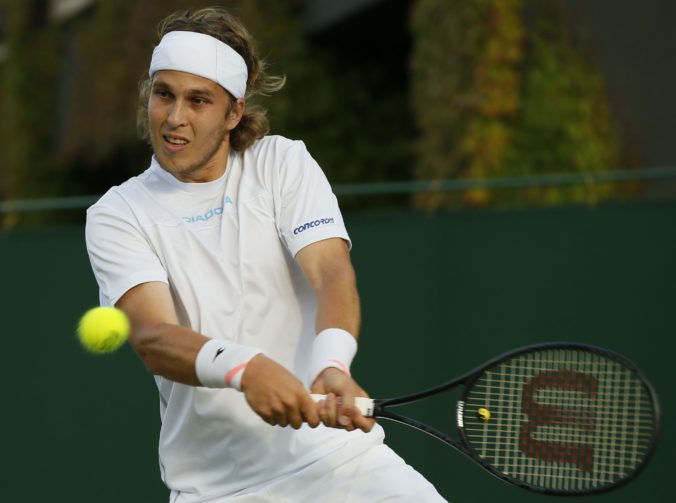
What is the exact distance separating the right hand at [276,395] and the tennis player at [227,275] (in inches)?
11.0

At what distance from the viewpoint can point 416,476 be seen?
11.6 ft

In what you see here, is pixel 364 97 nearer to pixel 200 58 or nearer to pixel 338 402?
pixel 200 58

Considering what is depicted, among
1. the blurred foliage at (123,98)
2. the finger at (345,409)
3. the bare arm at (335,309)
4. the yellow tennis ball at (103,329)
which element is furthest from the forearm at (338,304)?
the blurred foliage at (123,98)

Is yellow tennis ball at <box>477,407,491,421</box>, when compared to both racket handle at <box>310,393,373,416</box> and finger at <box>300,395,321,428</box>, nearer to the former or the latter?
racket handle at <box>310,393,373,416</box>

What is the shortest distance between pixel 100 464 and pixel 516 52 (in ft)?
10.8

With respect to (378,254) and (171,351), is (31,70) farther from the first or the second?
(171,351)

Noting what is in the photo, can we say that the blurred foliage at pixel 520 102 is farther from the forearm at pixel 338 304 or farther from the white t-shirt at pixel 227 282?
the forearm at pixel 338 304

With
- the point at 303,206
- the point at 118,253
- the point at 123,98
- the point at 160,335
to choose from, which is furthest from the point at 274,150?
the point at 123,98

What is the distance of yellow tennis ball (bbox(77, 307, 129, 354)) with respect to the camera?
326cm

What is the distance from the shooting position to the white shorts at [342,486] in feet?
11.4

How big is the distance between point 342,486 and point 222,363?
594 mm

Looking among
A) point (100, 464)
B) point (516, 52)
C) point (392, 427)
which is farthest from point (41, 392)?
point (516, 52)

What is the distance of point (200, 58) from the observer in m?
3.65

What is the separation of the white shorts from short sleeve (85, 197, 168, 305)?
0.66m
